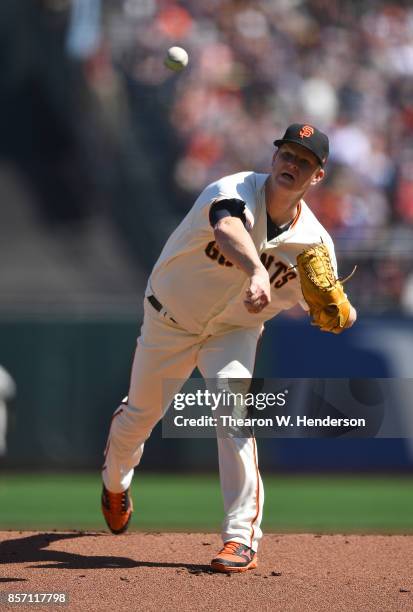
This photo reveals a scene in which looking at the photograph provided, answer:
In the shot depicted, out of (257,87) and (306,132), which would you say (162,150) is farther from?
(306,132)

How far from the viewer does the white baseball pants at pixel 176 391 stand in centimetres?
438

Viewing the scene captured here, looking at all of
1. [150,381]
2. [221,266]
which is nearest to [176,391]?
[150,381]

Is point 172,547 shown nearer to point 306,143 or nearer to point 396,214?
point 306,143

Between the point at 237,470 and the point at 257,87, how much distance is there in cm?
756

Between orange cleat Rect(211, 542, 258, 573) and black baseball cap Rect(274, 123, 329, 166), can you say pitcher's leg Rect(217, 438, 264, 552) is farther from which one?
black baseball cap Rect(274, 123, 329, 166)

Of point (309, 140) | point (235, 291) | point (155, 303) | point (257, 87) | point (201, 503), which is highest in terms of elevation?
point (257, 87)

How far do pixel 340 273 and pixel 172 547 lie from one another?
15.5 ft

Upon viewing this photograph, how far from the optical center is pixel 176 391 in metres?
4.83

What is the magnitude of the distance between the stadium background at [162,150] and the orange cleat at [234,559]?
4.01 metres

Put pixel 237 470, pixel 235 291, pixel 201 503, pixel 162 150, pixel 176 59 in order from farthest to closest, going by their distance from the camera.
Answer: pixel 162 150, pixel 201 503, pixel 176 59, pixel 235 291, pixel 237 470

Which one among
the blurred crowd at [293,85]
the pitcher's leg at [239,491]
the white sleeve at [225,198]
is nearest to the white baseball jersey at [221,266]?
the white sleeve at [225,198]

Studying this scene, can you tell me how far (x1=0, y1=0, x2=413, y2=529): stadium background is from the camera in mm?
8398

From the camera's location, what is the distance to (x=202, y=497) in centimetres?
721

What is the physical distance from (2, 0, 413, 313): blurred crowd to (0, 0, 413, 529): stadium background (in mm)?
15
